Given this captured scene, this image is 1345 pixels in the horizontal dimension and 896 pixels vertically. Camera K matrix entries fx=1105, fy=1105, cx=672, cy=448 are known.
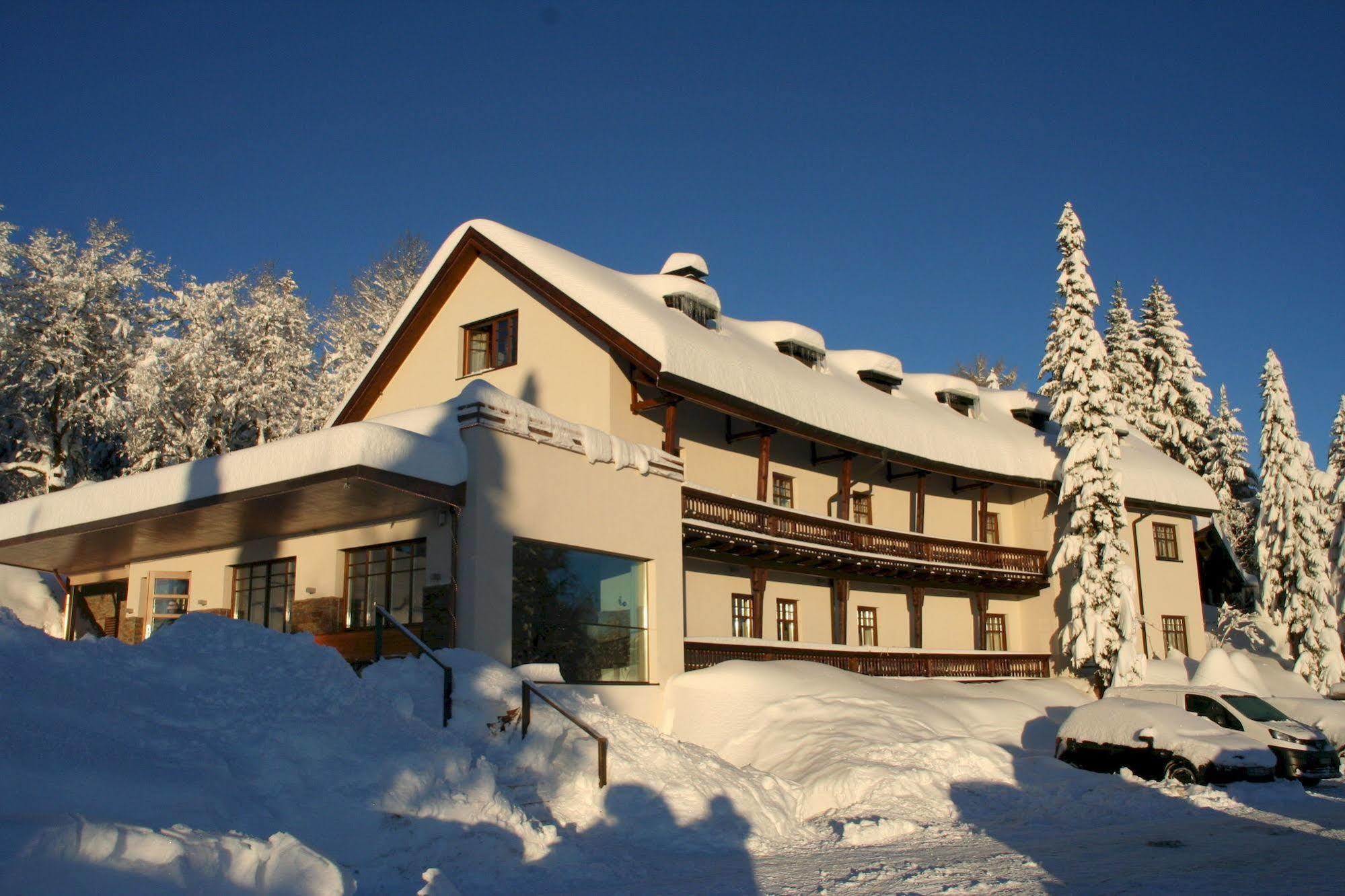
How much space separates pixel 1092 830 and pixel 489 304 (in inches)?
683

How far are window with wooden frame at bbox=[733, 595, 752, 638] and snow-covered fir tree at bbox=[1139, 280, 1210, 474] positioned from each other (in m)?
31.7

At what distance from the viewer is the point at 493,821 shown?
1034 centimetres

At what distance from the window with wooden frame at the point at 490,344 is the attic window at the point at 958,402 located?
15.9m

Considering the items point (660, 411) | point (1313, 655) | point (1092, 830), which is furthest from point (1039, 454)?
point (1092, 830)

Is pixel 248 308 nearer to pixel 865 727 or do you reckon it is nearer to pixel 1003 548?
pixel 1003 548

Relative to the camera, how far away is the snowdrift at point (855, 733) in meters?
14.7

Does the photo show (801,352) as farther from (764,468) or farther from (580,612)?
(580,612)

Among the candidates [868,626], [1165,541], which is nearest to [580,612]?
[868,626]

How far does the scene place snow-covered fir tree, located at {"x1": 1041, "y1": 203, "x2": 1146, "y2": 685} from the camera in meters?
29.6

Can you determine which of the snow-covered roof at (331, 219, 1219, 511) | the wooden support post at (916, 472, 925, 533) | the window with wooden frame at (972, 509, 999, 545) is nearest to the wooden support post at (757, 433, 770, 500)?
the snow-covered roof at (331, 219, 1219, 511)

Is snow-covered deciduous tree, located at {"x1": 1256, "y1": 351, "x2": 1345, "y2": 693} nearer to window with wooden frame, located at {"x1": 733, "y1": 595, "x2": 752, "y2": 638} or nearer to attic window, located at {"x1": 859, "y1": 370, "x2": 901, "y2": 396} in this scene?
attic window, located at {"x1": 859, "y1": 370, "x2": 901, "y2": 396}

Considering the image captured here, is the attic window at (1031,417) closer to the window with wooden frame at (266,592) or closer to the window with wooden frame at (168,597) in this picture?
the window with wooden frame at (266,592)

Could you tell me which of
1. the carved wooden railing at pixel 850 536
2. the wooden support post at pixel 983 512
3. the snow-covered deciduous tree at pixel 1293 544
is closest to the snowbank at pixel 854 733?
the carved wooden railing at pixel 850 536

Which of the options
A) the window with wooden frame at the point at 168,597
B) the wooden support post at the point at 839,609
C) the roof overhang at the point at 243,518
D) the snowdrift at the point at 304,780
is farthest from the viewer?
the wooden support post at the point at 839,609
